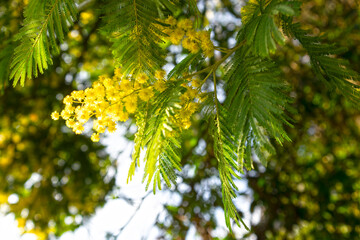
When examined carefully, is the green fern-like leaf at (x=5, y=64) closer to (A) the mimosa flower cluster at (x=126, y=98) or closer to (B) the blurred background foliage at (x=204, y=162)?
(A) the mimosa flower cluster at (x=126, y=98)

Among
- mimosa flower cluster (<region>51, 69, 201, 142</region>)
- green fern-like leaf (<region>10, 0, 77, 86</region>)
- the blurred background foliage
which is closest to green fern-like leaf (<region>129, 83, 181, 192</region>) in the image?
mimosa flower cluster (<region>51, 69, 201, 142</region>)

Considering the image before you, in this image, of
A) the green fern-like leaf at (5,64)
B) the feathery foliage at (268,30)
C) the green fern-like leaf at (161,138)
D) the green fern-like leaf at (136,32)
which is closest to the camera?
the feathery foliage at (268,30)

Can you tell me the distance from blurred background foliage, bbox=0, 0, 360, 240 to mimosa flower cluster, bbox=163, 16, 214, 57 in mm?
1612

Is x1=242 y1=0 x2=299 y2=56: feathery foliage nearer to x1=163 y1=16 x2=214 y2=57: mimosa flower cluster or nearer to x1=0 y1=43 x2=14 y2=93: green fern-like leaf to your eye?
x1=163 y1=16 x2=214 y2=57: mimosa flower cluster

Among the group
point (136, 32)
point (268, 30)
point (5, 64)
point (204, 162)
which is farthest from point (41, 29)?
point (204, 162)

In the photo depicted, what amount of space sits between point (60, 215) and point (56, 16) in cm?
245

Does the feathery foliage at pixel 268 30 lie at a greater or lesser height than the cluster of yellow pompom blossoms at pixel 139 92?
greater

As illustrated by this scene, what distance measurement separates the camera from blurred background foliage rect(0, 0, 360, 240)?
8.71ft

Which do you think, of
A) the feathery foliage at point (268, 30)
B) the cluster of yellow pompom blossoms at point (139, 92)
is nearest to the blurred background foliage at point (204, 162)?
the cluster of yellow pompom blossoms at point (139, 92)

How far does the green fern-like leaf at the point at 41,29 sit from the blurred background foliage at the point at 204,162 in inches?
68.9

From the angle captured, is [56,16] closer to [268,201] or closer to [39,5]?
[39,5]

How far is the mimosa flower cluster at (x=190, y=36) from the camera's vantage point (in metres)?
0.98

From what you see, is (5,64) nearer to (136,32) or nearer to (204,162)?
(136,32)

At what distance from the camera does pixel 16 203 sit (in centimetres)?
292
